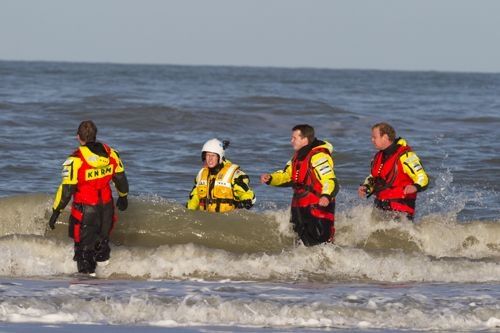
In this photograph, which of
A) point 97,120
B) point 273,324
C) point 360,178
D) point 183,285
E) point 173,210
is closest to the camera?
point 273,324

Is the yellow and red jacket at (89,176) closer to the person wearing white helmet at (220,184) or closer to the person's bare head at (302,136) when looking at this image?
the person wearing white helmet at (220,184)

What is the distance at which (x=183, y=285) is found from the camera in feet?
34.8

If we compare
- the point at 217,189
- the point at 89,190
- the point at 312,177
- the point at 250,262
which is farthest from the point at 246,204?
the point at 89,190

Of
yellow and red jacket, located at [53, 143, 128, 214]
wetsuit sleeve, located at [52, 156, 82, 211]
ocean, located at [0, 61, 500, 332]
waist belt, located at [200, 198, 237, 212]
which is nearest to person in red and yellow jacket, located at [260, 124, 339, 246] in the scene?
ocean, located at [0, 61, 500, 332]

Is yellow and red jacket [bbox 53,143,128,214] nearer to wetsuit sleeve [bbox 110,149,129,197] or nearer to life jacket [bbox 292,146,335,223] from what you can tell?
wetsuit sleeve [bbox 110,149,129,197]

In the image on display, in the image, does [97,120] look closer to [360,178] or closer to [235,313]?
[360,178]

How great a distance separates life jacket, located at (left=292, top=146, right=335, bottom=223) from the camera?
10883 millimetres

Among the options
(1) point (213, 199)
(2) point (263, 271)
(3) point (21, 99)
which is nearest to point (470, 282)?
(2) point (263, 271)

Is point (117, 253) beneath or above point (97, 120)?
beneath

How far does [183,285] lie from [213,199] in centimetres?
145

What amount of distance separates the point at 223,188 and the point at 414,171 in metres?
1.96

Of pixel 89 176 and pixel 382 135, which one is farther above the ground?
pixel 382 135

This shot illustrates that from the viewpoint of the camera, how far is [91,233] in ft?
34.6

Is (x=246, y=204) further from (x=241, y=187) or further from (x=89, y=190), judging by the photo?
(x=89, y=190)
